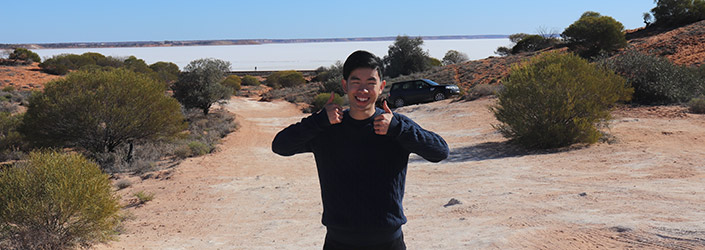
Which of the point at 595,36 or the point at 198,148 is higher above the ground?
the point at 595,36

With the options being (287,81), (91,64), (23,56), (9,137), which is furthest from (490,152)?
(23,56)

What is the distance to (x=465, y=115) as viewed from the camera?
71.2 ft

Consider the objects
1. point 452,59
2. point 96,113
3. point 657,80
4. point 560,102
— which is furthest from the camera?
point 452,59

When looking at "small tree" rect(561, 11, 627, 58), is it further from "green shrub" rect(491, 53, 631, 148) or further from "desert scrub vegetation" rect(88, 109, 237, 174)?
"desert scrub vegetation" rect(88, 109, 237, 174)

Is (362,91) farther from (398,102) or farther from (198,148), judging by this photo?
(398,102)

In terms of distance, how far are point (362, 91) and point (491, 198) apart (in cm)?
684

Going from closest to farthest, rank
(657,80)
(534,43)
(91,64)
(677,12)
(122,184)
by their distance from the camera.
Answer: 1. (122,184)
2. (657,80)
3. (677,12)
4. (534,43)
5. (91,64)

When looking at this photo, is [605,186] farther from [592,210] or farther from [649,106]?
[649,106]

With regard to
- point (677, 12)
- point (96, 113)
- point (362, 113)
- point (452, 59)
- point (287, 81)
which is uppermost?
point (677, 12)

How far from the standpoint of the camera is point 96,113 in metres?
15.9

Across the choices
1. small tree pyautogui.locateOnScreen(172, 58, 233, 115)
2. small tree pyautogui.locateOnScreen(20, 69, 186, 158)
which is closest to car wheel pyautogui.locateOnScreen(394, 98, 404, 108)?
small tree pyautogui.locateOnScreen(172, 58, 233, 115)

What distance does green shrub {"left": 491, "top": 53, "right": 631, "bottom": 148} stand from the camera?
13258 mm

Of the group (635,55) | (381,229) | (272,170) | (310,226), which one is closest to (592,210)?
(310,226)

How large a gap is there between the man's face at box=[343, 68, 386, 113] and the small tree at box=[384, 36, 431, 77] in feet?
161
